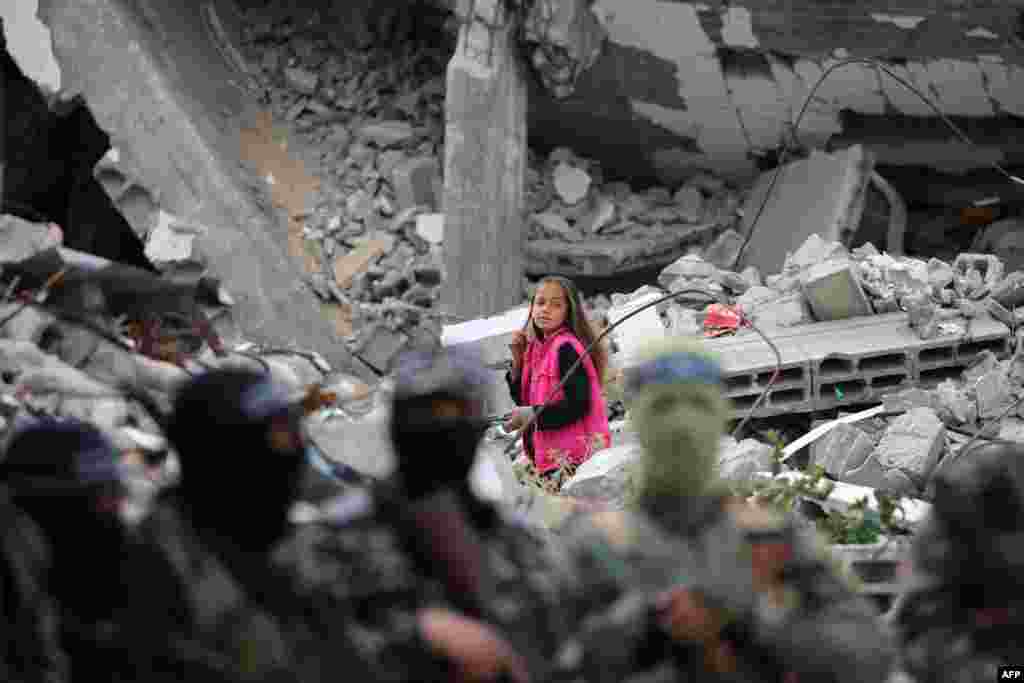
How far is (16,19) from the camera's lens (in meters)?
11.5

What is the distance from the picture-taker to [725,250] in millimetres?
12586

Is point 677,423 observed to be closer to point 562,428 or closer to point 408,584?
point 408,584

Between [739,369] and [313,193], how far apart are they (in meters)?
4.42

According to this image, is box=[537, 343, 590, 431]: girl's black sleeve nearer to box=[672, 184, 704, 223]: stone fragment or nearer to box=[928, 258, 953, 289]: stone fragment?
box=[928, 258, 953, 289]: stone fragment

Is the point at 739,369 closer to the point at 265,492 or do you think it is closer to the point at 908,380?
the point at 908,380

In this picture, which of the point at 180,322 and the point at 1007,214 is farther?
the point at 1007,214

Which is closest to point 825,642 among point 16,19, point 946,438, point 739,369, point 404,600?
point 404,600

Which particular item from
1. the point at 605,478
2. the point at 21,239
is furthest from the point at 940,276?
the point at 21,239

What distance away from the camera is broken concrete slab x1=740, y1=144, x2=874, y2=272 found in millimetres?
12242

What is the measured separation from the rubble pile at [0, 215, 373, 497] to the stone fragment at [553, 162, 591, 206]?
7524mm

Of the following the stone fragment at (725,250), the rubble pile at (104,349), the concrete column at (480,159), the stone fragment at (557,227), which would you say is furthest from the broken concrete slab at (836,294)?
the rubble pile at (104,349)

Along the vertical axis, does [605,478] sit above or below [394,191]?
above

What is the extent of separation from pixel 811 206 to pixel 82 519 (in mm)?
9411

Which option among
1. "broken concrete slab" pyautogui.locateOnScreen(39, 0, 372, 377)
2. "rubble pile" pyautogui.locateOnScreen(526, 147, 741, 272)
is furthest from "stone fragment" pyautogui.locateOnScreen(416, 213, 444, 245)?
"broken concrete slab" pyautogui.locateOnScreen(39, 0, 372, 377)
